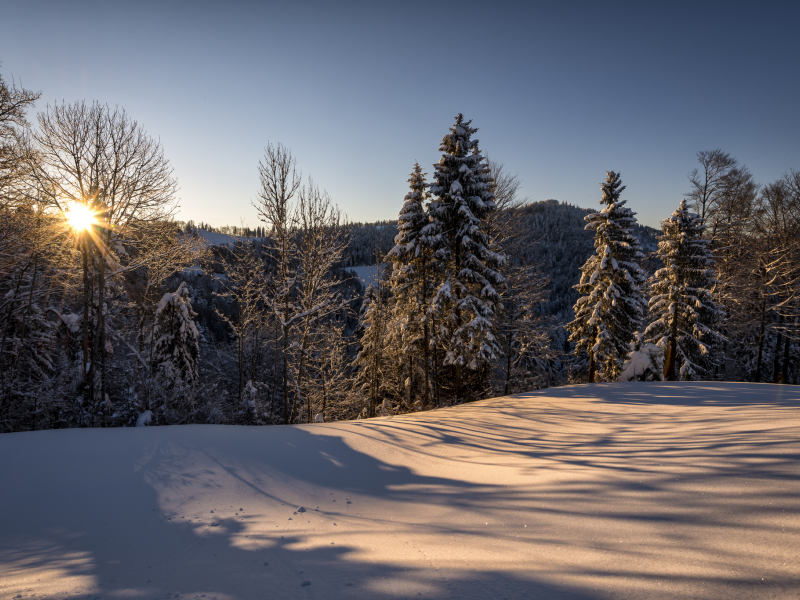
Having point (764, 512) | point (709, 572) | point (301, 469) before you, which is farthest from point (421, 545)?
point (301, 469)

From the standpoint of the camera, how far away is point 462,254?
15016 millimetres

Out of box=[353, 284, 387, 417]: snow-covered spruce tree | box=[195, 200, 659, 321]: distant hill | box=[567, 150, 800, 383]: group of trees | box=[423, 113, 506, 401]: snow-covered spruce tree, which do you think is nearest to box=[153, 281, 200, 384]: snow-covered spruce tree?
box=[353, 284, 387, 417]: snow-covered spruce tree

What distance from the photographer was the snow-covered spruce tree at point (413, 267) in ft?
50.1

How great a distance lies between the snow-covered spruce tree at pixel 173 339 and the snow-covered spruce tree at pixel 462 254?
1368 centimetres

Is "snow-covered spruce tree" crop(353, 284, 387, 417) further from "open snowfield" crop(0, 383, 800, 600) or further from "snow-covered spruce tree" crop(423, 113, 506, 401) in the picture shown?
"open snowfield" crop(0, 383, 800, 600)

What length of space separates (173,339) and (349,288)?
32.1 feet

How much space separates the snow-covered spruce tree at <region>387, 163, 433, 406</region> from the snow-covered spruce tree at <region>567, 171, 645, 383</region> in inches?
337

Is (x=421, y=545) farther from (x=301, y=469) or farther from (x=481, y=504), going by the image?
(x=301, y=469)

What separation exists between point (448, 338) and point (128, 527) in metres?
12.3

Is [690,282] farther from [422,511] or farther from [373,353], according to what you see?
[422,511]

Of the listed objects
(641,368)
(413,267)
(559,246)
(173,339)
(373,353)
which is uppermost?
(559,246)

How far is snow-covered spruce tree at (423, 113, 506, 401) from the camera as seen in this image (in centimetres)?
1415

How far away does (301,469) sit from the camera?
19.1 ft

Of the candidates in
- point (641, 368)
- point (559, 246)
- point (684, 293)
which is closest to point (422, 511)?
point (641, 368)
